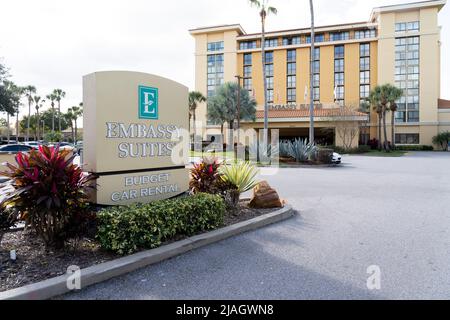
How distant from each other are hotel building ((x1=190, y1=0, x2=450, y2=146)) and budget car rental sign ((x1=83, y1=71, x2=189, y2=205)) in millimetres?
37369

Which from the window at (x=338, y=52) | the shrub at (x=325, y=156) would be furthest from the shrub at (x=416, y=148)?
the shrub at (x=325, y=156)

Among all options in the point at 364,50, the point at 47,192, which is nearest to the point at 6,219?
the point at 47,192

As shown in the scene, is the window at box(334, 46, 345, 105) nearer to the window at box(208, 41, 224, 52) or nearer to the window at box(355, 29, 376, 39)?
the window at box(355, 29, 376, 39)

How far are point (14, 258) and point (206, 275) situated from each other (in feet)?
7.73

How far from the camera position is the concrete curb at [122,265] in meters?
3.15

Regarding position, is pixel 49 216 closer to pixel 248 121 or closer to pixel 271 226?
pixel 271 226

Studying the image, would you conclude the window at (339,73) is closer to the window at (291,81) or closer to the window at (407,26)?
the window at (291,81)

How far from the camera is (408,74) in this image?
167ft

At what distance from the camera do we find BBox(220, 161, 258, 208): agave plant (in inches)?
271

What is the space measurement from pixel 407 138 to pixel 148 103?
54904mm

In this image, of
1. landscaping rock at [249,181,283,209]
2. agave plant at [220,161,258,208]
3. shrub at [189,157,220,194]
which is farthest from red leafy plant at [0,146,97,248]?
landscaping rock at [249,181,283,209]

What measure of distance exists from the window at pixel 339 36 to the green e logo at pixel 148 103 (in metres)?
56.8

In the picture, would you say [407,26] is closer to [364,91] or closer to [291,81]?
[364,91]

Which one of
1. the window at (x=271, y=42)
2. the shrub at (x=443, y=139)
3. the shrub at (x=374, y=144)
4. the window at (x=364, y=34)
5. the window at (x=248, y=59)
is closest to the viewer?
the shrub at (x=443, y=139)
